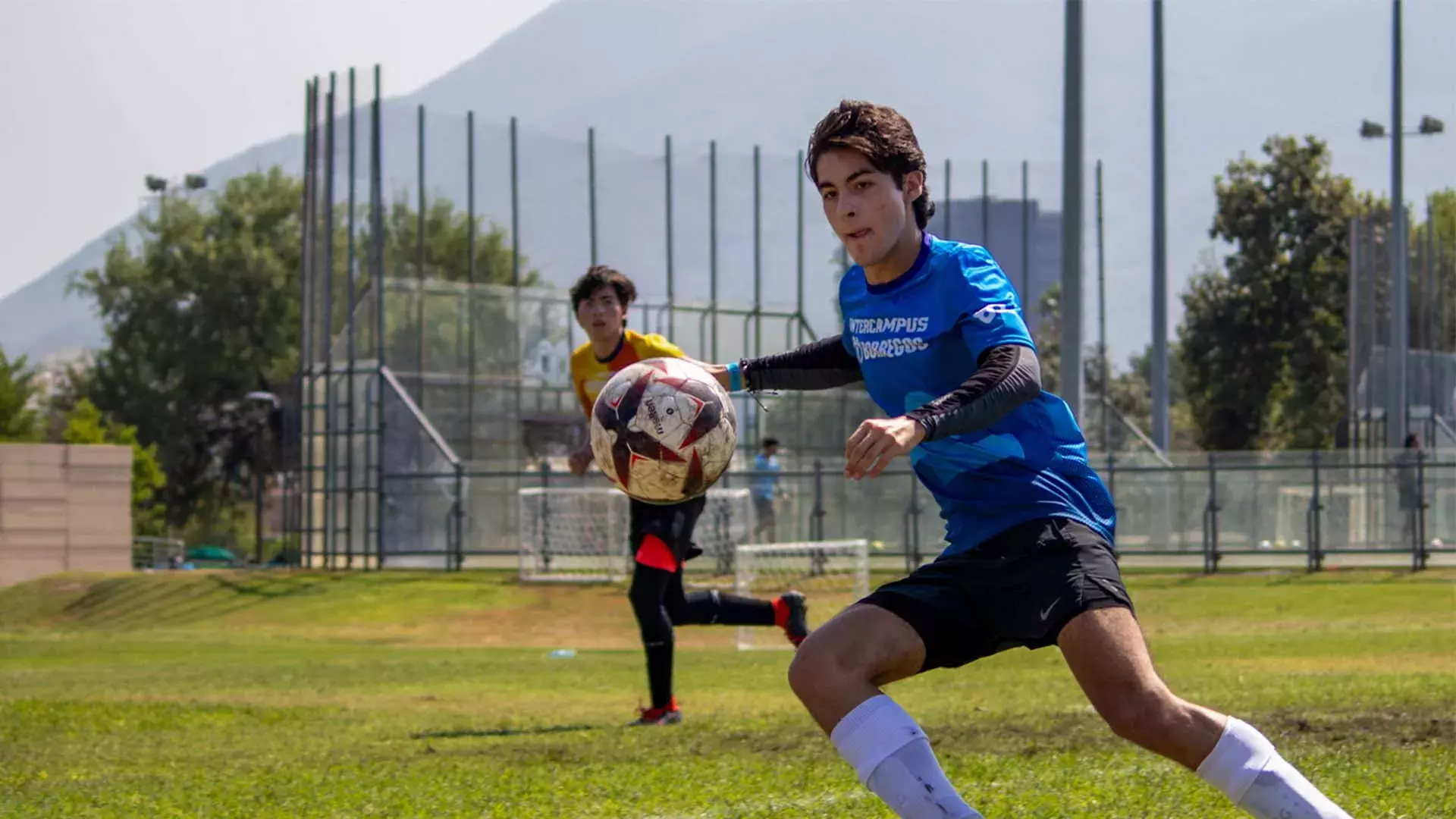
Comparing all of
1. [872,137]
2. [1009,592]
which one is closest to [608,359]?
[872,137]

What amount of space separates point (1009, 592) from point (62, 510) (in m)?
32.1

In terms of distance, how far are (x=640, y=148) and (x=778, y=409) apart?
24.9 ft

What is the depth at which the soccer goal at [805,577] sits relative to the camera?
845 inches

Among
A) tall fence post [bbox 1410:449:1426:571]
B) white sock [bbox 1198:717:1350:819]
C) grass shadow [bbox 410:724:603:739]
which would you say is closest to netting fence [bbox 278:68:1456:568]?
tall fence post [bbox 1410:449:1426:571]

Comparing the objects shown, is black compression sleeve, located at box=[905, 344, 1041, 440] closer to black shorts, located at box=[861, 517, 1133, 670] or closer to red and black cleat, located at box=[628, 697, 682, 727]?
black shorts, located at box=[861, 517, 1133, 670]

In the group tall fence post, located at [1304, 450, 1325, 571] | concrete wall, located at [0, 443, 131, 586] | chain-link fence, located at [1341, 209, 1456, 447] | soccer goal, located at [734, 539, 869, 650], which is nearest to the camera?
soccer goal, located at [734, 539, 869, 650]

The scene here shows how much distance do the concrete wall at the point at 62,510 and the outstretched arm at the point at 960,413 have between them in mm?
30885

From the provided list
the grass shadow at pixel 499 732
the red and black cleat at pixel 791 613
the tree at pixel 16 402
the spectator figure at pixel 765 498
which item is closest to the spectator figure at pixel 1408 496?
the spectator figure at pixel 765 498

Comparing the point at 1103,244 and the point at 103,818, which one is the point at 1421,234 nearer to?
the point at 1103,244

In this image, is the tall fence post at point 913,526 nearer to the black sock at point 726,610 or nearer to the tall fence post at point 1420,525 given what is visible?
the tall fence post at point 1420,525

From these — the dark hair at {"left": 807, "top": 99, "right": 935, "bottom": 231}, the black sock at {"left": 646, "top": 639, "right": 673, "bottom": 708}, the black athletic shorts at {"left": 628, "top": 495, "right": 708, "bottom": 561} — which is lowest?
the black sock at {"left": 646, "top": 639, "right": 673, "bottom": 708}

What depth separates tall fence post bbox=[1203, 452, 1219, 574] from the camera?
90.4 feet

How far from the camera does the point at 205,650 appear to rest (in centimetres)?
2070

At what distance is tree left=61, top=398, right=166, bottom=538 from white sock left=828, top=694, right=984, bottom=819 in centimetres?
5242
